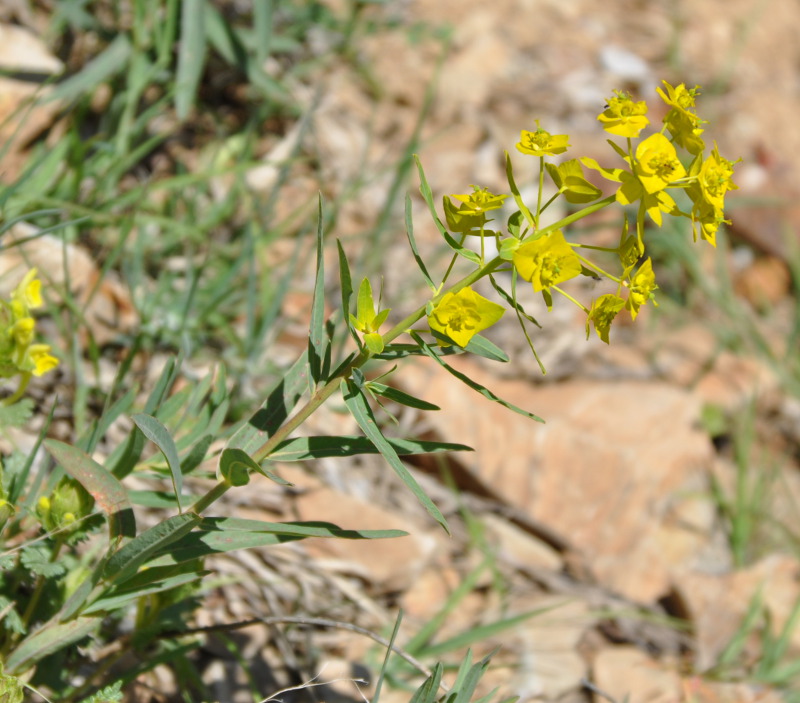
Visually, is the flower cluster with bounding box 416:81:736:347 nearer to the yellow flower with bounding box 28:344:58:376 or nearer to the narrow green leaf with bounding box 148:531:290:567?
the narrow green leaf with bounding box 148:531:290:567

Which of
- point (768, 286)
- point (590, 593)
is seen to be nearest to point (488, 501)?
point (590, 593)

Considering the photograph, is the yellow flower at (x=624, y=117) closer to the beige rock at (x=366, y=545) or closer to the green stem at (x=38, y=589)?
the green stem at (x=38, y=589)

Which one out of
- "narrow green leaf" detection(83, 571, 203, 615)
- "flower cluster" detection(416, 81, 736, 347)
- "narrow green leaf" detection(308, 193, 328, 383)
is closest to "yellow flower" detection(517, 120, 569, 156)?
"flower cluster" detection(416, 81, 736, 347)

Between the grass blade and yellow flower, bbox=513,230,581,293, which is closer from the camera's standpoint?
yellow flower, bbox=513,230,581,293

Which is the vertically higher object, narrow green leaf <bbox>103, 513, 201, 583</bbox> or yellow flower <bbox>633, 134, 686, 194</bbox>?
yellow flower <bbox>633, 134, 686, 194</bbox>

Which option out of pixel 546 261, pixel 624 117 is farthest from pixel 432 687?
pixel 624 117
